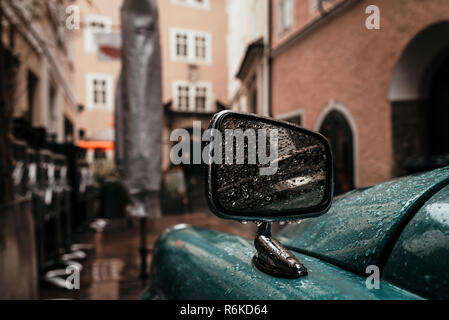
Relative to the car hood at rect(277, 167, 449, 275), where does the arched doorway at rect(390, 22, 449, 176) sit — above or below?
above

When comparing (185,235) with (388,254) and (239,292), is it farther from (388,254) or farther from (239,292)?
(388,254)

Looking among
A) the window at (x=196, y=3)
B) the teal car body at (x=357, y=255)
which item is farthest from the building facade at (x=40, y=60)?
the window at (x=196, y=3)

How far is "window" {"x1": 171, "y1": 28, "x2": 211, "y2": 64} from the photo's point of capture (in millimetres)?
15320

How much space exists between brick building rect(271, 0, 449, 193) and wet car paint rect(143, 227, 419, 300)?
2.61 meters

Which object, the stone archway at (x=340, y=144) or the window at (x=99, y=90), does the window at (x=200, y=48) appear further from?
the stone archway at (x=340, y=144)

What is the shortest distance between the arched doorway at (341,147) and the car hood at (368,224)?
1573 mm

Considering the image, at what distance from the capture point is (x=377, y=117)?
4.59 m

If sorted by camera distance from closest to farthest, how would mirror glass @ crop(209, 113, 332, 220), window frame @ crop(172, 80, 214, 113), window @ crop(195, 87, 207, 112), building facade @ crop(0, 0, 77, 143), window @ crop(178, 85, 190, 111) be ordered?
mirror glass @ crop(209, 113, 332, 220)
building facade @ crop(0, 0, 77, 143)
window frame @ crop(172, 80, 214, 113)
window @ crop(195, 87, 207, 112)
window @ crop(178, 85, 190, 111)

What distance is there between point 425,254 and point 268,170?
356 mm

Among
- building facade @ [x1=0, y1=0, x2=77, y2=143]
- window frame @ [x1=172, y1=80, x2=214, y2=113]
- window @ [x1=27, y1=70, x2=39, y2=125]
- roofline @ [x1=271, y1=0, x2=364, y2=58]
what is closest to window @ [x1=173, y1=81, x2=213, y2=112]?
window frame @ [x1=172, y1=80, x2=214, y2=113]

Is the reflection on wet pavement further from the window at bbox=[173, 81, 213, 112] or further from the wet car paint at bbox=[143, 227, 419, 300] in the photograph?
the window at bbox=[173, 81, 213, 112]

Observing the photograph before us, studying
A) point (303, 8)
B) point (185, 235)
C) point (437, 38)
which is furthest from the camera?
point (303, 8)

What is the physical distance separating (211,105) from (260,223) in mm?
16888
